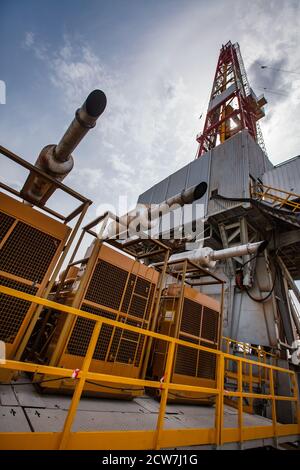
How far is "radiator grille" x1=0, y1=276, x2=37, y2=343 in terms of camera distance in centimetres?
340

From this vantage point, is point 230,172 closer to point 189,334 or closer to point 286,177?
point 286,177

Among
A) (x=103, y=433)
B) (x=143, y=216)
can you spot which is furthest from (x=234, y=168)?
(x=103, y=433)

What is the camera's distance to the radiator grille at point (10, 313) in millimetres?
3396

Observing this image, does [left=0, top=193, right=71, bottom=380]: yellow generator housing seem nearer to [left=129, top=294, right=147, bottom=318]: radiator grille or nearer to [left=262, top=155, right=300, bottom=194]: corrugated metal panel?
[left=129, top=294, right=147, bottom=318]: radiator grille

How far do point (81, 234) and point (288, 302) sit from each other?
10830 mm

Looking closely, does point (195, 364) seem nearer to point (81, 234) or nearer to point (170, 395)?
point (170, 395)

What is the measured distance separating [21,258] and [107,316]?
1962mm

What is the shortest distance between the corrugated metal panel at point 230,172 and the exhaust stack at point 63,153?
938 cm

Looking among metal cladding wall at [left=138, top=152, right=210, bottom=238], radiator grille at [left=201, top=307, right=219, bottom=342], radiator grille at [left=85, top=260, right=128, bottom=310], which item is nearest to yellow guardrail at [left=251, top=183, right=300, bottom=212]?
metal cladding wall at [left=138, top=152, right=210, bottom=238]

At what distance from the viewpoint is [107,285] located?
4703 mm

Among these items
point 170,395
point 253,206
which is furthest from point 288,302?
point 170,395

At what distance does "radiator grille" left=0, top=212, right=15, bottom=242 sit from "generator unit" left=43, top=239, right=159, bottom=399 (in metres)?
1.53
